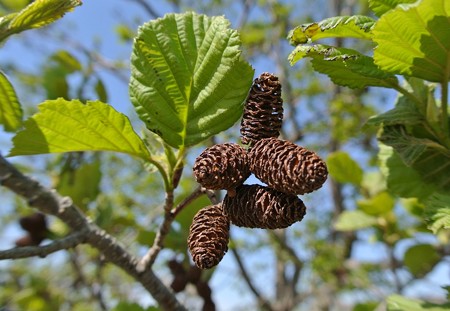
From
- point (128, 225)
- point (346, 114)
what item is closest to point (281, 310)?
point (128, 225)

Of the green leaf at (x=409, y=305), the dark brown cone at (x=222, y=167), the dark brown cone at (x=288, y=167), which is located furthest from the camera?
the green leaf at (x=409, y=305)

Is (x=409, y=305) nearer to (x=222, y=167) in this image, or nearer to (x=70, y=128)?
(x=222, y=167)

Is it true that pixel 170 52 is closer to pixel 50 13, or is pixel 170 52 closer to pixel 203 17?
pixel 203 17

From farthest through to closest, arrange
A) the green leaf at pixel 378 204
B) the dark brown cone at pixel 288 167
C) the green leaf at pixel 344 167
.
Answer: the green leaf at pixel 378 204 < the green leaf at pixel 344 167 < the dark brown cone at pixel 288 167

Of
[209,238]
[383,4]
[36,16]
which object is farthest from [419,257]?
[36,16]

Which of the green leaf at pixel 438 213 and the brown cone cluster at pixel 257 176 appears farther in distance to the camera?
the green leaf at pixel 438 213

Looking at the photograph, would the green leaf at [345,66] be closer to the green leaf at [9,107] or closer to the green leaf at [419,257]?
the green leaf at [9,107]

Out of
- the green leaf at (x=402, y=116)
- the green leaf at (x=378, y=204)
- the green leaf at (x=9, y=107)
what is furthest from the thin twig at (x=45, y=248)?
the green leaf at (x=378, y=204)
